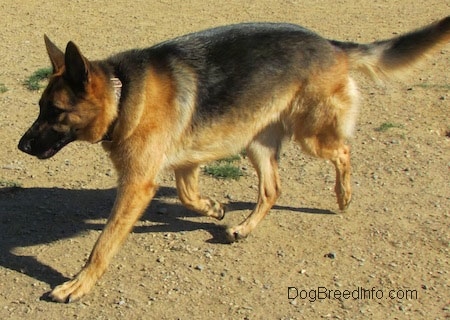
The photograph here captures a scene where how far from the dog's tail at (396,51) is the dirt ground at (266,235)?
1001 mm

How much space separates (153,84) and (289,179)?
1.76 metres

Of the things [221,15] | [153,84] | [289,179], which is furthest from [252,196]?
[221,15]

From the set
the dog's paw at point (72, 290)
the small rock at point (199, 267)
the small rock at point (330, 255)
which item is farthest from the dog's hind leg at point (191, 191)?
the dog's paw at point (72, 290)

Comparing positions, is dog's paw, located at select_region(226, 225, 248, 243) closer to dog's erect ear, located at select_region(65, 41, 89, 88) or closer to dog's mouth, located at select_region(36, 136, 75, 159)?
dog's mouth, located at select_region(36, 136, 75, 159)

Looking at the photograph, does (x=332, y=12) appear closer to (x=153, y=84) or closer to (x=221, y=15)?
(x=221, y=15)

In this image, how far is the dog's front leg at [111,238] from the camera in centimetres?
470

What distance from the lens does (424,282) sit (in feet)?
15.9

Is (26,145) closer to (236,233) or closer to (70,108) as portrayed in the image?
(70,108)

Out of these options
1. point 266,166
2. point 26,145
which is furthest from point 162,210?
point 26,145

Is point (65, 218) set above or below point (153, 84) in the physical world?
below

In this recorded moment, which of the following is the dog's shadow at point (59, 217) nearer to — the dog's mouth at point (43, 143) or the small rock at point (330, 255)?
the small rock at point (330, 255)

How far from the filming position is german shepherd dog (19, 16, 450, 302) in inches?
186

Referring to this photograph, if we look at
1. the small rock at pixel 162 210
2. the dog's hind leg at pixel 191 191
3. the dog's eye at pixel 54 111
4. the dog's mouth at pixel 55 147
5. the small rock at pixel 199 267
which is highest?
the dog's eye at pixel 54 111

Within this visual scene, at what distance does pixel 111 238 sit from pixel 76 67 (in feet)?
3.60
